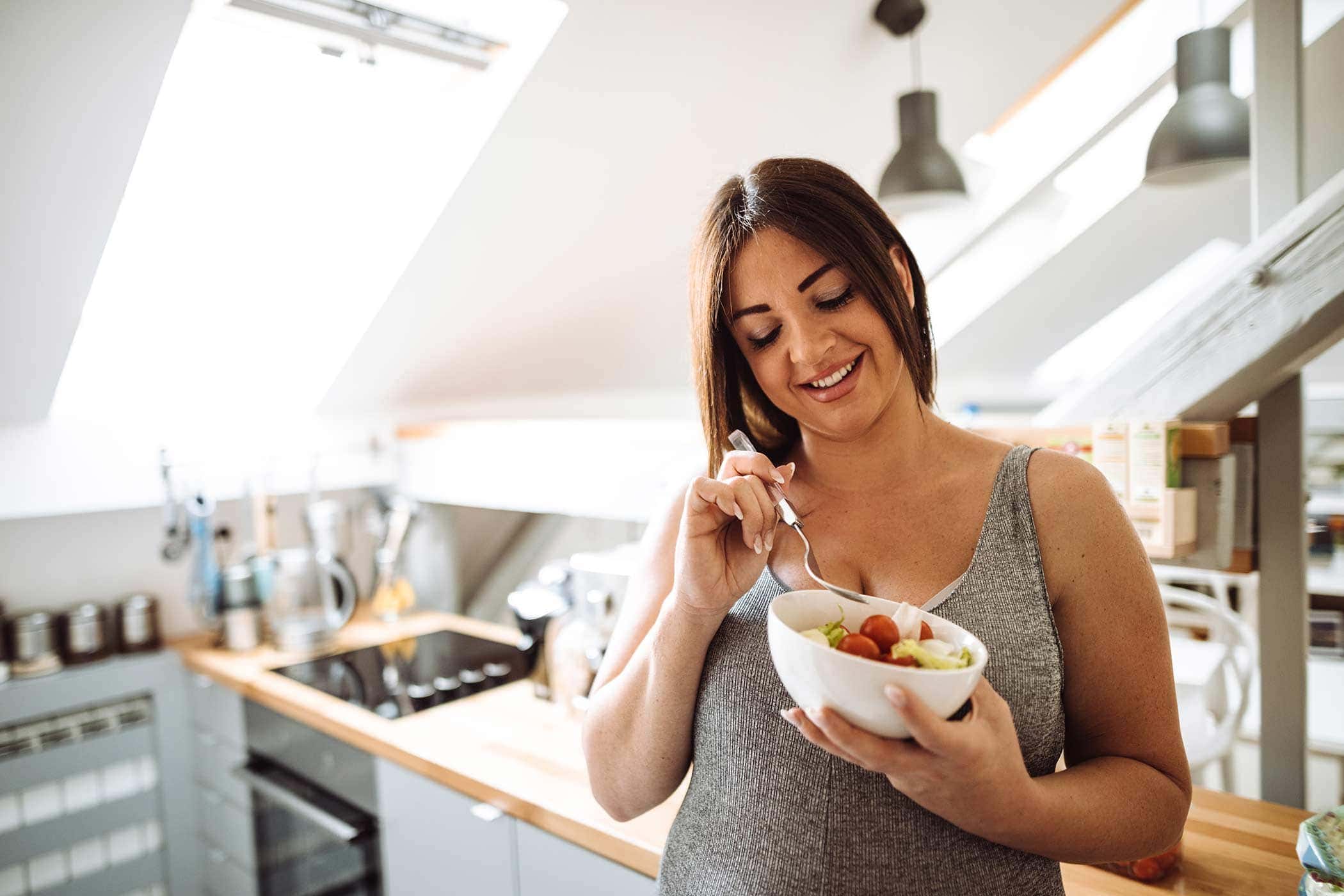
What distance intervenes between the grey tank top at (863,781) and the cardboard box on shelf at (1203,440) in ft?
1.84

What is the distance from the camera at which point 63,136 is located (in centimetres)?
157

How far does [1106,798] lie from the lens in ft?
2.59

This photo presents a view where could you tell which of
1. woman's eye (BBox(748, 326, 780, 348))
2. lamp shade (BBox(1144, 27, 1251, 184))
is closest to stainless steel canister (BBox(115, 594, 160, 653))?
woman's eye (BBox(748, 326, 780, 348))

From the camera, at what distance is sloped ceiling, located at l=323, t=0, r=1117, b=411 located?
1.97m

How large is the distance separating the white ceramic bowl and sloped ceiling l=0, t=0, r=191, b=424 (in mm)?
1381

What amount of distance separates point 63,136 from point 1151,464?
5.95 ft

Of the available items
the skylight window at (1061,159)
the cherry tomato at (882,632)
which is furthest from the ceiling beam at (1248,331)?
the skylight window at (1061,159)

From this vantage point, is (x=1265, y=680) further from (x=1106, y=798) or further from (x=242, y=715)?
(x=242, y=715)

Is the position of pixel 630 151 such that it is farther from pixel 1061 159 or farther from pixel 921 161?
pixel 1061 159

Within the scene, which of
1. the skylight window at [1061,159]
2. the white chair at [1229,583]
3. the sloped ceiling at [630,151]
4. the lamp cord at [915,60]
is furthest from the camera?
the skylight window at [1061,159]

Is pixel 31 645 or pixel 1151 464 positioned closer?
pixel 1151 464

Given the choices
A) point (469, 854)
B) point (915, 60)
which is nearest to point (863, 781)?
point (469, 854)

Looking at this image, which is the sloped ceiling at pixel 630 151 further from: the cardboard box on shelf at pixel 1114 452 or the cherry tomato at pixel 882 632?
the cherry tomato at pixel 882 632

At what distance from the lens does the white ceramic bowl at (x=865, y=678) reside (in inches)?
25.1
